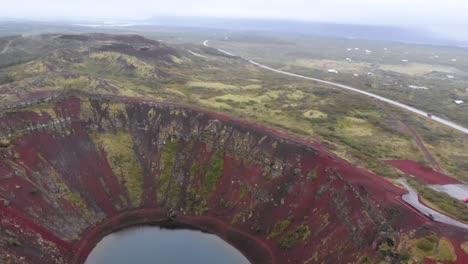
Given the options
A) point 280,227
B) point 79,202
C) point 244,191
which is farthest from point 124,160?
point 280,227

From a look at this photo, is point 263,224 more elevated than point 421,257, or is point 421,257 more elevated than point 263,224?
point 421,257

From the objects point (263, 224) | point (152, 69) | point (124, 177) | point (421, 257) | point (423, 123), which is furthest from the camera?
point (152, 69)

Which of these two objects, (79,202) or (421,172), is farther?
(421,172)

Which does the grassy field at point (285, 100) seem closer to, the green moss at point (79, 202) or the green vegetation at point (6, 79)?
the green vegetation at point (6, 79)

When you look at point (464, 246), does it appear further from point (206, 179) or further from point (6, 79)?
point (6, 79)

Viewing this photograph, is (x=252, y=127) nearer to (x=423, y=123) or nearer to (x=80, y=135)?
(x=80, y=135)

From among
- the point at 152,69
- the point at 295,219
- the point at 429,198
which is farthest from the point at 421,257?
the point at 152,69
